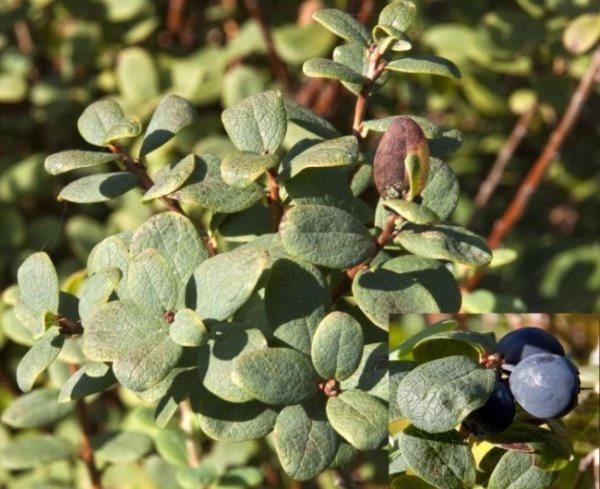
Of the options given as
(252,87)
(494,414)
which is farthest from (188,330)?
(252,87)

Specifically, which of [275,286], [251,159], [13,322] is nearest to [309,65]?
[251,159]

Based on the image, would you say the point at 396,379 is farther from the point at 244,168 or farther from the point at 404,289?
the point at 244,168

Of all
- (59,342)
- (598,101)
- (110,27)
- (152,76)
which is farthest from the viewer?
(598,101)

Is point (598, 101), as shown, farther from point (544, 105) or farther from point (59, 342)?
point (59, 342)

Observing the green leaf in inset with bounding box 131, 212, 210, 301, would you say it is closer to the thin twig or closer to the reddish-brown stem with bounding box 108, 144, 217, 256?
the reddish-brown stem with bounding box 108, 144, 217, 256

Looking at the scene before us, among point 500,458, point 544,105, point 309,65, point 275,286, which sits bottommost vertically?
point 544,105

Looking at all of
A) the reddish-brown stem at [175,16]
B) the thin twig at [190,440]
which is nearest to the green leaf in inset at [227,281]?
the thin twig at [190,440]
